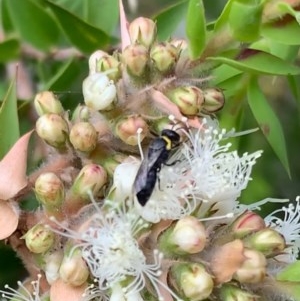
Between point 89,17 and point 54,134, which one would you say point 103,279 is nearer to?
point 54,134

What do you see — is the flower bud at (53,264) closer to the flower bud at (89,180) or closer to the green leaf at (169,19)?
the flower bud at (89,180)

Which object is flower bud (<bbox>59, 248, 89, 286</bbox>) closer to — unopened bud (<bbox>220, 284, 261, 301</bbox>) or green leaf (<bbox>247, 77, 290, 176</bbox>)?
unopened bud (<bbox>220, 284, 261, 301</bbox>)

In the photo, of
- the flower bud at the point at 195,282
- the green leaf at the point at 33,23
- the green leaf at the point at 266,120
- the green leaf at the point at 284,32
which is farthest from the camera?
the green leaf at the point at 33,23

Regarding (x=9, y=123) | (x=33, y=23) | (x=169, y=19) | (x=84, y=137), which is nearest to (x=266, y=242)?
(x=84, y=137)

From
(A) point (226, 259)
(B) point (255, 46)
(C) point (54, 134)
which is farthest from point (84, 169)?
(B) point (255, 46)

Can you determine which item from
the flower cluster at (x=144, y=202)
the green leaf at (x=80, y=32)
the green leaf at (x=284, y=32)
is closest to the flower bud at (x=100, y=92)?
the flower cluster at (x=144, y=202)
